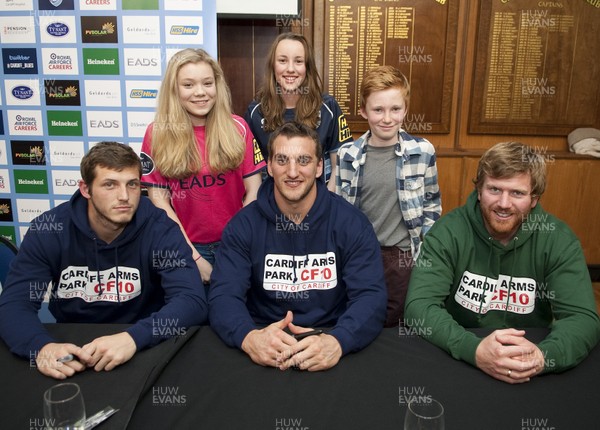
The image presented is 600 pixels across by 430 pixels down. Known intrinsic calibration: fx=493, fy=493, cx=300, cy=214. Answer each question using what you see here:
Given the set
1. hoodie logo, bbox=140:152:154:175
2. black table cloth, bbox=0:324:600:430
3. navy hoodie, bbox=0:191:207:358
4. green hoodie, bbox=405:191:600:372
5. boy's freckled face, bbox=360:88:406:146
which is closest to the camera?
black table cloth, bbox=0:324:600:430

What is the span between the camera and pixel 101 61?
3.30 meters

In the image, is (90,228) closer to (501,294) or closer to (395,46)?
(501,294)

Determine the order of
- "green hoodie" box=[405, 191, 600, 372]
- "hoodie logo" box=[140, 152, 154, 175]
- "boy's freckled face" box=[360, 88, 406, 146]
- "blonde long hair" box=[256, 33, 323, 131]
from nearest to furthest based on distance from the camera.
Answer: "green hoodie" box=[405, 191, 600, 372]
"boy's freckled face" box=[360, 88, 406, 146]
"hoodie logo" box=[140, 152, 154, 175]
"blonde long hair" box=[256, 33, 323, 131]

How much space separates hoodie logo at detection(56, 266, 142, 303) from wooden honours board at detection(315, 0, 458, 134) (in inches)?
107

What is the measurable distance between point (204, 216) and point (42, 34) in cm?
190

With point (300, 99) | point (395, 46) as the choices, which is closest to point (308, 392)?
point (300, 99)

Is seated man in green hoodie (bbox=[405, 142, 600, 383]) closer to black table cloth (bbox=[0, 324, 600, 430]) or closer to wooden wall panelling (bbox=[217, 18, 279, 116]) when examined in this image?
black table cloth (bbox=[0, 324, 600, 430])

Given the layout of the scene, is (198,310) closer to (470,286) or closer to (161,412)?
(161,412)

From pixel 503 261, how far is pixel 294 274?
78 centimetres

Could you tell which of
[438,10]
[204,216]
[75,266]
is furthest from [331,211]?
[438,10]

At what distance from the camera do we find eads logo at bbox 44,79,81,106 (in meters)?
3.36

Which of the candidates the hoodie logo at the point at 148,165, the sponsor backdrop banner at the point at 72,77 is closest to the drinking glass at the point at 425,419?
the hoodie logo at the point at 148,165

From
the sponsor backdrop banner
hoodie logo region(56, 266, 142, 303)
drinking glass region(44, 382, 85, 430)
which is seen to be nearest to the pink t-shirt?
hoodie logo region(56, 266, 142, 303)

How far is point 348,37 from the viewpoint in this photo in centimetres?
397
